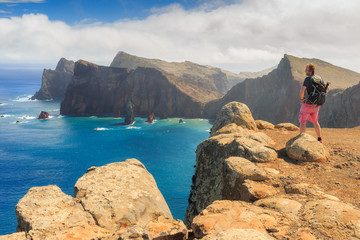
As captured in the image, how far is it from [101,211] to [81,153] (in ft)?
254

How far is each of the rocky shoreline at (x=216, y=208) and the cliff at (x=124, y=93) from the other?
143 metres

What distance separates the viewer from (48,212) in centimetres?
595

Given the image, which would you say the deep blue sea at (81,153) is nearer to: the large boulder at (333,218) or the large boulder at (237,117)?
the large boulder at (237,117)

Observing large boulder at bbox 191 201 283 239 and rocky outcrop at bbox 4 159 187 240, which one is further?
large boulder at bbox 191 201 283 239

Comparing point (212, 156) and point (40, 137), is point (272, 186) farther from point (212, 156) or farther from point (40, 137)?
point (40, 137)

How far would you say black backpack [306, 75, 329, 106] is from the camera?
1080cm

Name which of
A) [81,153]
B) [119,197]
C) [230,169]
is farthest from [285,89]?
[119,197]

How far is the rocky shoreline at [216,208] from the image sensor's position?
5324 mm

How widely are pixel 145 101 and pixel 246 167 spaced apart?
159 metres

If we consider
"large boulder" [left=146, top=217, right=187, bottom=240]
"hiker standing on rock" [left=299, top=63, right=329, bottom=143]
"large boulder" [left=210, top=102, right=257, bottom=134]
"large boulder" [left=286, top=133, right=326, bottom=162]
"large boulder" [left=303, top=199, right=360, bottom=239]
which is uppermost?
"hiker standing on rock" [left=299, top=63, right=329, bottom=143]

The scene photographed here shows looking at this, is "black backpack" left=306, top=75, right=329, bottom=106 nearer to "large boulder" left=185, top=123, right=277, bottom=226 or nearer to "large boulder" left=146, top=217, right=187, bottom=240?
"large boulder" left=185, top=123, right=277, bottom=226

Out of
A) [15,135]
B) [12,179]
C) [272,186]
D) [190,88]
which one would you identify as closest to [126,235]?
[272,186]

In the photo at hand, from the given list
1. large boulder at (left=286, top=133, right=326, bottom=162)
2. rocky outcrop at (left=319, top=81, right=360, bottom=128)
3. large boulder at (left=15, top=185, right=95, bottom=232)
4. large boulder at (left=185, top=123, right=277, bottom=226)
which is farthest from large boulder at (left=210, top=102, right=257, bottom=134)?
rocky outcrop at (left=319, top=81, right=360, bottom=128)

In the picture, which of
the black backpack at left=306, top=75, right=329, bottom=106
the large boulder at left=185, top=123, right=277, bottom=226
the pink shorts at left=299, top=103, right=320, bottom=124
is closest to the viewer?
the large boulder at left=185, top=123, right=277, bottom=226
